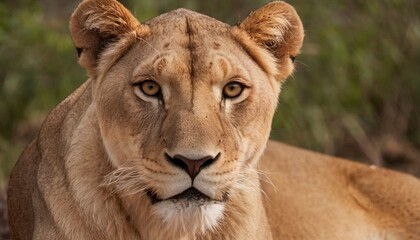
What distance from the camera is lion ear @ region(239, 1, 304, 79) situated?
4.17 meters

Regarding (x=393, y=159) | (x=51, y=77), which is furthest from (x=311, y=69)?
(x=51, y=77)

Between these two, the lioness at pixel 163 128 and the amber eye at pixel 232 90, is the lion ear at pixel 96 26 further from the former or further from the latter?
the amber eye at pixel 232 90

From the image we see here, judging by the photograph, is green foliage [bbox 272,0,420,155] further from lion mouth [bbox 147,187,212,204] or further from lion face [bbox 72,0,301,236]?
lion mouth [bbox 147,187,212,204]

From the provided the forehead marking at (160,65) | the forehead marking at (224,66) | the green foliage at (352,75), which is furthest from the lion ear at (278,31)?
the green foliage at (352,75)

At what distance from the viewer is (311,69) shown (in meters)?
9.73

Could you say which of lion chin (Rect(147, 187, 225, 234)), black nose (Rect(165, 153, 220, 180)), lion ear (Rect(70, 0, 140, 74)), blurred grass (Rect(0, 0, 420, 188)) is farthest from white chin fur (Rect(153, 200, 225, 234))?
blurred grass (Rect(0, 0, 420, 188))

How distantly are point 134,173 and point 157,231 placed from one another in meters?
0.28

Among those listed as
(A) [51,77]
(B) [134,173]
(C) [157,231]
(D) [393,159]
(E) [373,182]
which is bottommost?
(D) [393,159]

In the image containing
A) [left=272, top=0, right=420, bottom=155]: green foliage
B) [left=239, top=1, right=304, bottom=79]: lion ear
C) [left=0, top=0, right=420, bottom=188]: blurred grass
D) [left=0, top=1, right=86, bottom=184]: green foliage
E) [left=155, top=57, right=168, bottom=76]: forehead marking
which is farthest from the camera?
[left=272, top=0, right=420, bottom=155]: green foliage

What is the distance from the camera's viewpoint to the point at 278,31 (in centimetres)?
424

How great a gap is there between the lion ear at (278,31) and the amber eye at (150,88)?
1.60ft

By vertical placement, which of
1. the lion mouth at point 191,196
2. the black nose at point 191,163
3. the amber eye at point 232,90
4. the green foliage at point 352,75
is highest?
the amber eye at point 232,90

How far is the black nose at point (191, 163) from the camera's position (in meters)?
3.55

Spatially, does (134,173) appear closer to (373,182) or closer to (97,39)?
(97,39)
